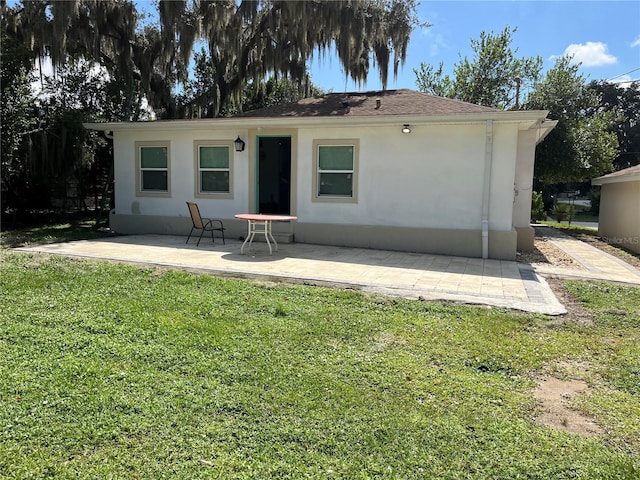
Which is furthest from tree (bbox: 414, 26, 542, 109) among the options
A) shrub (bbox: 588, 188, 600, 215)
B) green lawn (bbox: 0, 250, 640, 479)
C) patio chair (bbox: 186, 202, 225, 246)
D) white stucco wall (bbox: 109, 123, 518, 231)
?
shrub (bbox: 588, 188, 600, 215)

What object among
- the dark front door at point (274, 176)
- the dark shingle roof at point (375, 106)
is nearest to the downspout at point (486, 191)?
the dark shingle roof at point (375, 106)

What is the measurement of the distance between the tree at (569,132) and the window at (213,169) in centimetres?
1244

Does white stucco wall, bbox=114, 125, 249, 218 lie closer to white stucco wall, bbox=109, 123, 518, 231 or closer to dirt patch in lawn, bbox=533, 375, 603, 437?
white stucco wall, bbox=109, 123, 518, 231

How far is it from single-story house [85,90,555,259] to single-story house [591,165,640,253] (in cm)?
396

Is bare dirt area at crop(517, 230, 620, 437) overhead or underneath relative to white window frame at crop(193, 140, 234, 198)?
underneath

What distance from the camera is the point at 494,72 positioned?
59.5ft

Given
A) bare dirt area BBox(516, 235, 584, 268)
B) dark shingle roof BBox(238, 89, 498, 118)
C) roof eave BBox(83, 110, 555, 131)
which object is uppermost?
dark shingle roof BBox(238, 89, 498, 118)

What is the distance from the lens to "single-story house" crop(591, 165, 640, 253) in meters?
11.7

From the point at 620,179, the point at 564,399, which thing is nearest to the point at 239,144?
the point at 564,399

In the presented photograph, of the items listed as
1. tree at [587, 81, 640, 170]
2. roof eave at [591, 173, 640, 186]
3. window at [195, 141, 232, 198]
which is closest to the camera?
window at [195, 141, 232, 198]

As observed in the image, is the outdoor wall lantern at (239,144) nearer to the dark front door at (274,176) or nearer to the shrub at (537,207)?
the dark front door at (274,176)

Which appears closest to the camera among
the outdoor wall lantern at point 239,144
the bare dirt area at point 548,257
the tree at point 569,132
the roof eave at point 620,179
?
the bare dirt area at point 548,257

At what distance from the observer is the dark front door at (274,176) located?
10242mm

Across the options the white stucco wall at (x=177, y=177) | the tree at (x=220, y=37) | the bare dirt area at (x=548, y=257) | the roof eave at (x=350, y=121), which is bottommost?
the bare dirt area at (x=548, y=257)
